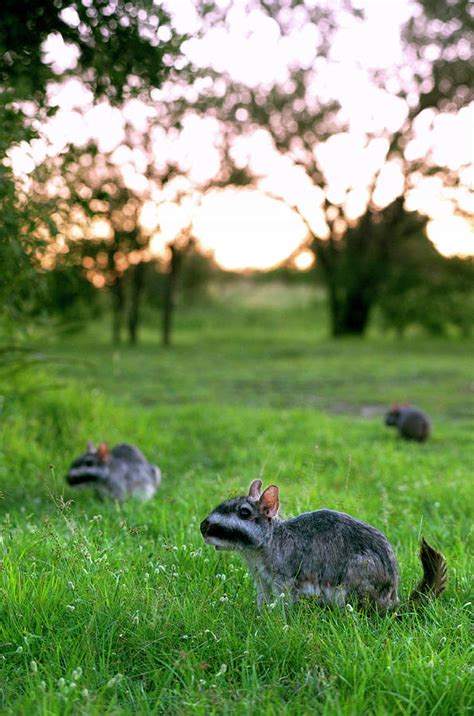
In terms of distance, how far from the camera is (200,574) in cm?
509

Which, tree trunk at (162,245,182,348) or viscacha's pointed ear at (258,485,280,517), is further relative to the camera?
tree trunk at (162,245,182,348)

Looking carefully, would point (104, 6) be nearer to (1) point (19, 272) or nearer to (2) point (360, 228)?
(1) point (19, 272)

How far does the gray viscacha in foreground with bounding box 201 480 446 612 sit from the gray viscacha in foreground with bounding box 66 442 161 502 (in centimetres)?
351

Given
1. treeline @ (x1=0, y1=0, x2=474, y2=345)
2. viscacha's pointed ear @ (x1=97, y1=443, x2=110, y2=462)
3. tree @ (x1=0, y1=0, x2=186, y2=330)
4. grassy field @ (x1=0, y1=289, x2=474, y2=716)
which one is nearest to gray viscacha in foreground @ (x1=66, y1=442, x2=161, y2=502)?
viscacha's pointed ear @ (x1=97, y1=443, x2=110, y2=462)

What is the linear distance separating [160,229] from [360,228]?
1073 cm

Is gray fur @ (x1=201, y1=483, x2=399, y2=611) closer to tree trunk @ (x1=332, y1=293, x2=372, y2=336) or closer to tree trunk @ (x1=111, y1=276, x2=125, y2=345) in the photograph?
tree trunk @ (x1=111, y1=276, x2=125, y2=345)

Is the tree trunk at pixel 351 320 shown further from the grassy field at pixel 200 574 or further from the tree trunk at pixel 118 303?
the grassy field at pixel 200 574

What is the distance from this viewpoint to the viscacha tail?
461 cm

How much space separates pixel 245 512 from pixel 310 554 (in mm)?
505

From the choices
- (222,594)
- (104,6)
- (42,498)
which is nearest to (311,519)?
(222,594)

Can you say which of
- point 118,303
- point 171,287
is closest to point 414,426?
point 171,287

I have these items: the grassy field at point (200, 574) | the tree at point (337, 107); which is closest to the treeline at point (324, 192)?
the tree at point (337, 107)

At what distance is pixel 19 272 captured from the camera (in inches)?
369

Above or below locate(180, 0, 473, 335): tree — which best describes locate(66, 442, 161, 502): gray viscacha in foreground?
below
